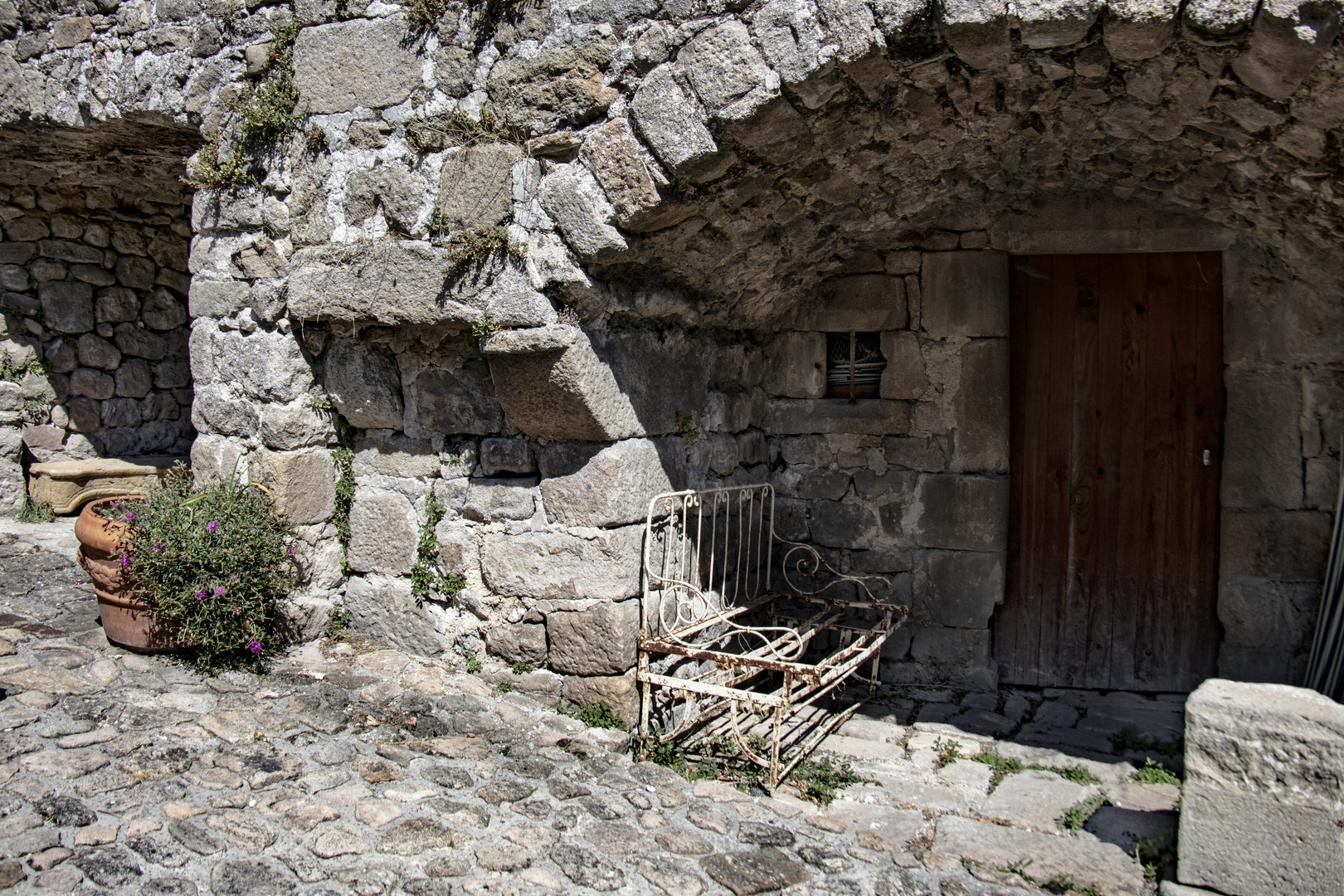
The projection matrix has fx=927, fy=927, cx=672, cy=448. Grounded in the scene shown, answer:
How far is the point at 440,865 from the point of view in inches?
95.8

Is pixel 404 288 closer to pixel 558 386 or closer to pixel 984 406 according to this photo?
pixel 558 386

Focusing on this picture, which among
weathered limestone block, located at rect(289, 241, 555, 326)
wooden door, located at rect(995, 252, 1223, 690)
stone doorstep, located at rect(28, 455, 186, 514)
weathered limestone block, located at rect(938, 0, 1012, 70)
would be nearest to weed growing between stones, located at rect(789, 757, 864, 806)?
wooden door, located at rect(995, 252, 1223, 690)

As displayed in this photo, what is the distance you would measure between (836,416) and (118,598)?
3072 mm

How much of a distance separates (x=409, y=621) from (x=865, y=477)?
2.16 metres

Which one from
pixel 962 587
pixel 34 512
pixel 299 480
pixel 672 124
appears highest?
pixel 672 124

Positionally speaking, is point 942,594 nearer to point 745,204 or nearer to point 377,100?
point 745,204

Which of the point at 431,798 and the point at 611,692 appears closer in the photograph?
the point at 431,798

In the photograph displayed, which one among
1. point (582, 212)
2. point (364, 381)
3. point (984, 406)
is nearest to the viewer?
point (582, 212)

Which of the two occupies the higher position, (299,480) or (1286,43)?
(1286,43)

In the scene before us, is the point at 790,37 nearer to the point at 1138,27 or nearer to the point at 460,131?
the point at 1138,27

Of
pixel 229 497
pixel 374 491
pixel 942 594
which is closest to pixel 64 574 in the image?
pixel 229 497

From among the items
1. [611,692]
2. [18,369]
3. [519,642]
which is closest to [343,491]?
[519,642]

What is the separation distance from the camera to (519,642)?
3574 millimetres

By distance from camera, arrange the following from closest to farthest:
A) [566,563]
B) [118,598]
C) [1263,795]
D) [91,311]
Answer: [1263,795], [118,598], [566,563], [91,311]
